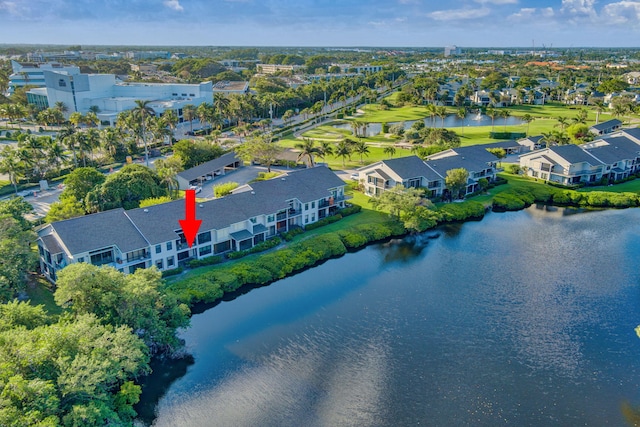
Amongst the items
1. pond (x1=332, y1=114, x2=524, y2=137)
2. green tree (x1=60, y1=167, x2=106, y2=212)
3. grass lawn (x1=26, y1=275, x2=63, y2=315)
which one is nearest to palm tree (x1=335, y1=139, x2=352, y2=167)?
pond (x1=332, y1=114, x2=524, y2=137)

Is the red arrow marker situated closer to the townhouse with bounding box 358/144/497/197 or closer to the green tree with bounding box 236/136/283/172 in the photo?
the townhouse with bounding box 358/144/497/197

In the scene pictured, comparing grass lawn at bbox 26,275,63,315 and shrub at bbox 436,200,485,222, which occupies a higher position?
shrub at bbox 436,200,485,222

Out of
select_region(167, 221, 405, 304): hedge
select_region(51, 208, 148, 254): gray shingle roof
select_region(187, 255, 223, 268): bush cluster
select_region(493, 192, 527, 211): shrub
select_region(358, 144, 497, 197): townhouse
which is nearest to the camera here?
select_region(51, 208, 148, 254): gray shingle roof

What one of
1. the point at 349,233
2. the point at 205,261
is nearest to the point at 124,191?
the point at 205,261

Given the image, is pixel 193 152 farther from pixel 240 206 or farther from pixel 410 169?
pixel 410 169

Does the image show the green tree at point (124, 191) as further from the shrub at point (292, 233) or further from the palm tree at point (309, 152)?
the palm tree at point (309, 152)

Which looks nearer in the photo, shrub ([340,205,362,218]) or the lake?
the lake

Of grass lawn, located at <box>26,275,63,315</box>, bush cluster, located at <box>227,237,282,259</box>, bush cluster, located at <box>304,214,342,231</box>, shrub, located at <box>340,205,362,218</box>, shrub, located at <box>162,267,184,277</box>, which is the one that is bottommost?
grass lawn, located at <box>26,275,63,315</box>
